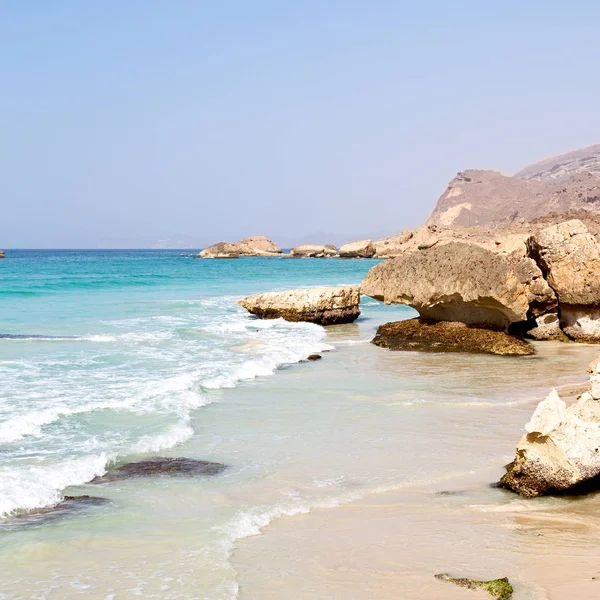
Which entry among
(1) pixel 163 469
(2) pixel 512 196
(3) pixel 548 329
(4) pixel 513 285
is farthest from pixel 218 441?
(2) pixel 512 196

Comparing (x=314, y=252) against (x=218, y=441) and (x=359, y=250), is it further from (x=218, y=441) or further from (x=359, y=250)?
(x=218, y=441)

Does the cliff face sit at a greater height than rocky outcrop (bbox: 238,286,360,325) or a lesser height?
greater

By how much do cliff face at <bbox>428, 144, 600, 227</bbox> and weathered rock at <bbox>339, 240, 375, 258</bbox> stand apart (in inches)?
861

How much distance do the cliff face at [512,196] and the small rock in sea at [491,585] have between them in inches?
4068

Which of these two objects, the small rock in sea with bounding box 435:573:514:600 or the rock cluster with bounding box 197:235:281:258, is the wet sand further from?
the rock cluster with bounding box 197:235:281:258

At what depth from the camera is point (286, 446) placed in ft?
24.2

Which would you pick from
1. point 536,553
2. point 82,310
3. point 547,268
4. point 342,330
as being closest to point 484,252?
point 547,268

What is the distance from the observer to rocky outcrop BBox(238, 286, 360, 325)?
19.1 metres

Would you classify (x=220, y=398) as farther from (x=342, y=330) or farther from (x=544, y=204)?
(x=544, y=204)

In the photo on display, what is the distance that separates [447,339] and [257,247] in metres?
106

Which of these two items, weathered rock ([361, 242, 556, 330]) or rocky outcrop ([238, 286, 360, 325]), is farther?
rocky outcrop ([238, 286, 360, 325])

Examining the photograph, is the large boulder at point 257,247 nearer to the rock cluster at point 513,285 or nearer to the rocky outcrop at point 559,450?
the rock cluster at point 513,285

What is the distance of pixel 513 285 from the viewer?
44.9 feet

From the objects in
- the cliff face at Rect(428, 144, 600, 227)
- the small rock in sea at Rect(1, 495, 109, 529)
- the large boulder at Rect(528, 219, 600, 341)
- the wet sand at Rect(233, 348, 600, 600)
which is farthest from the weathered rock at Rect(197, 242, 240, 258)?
the wet sand at Rect(233, 348, 600, 600)
